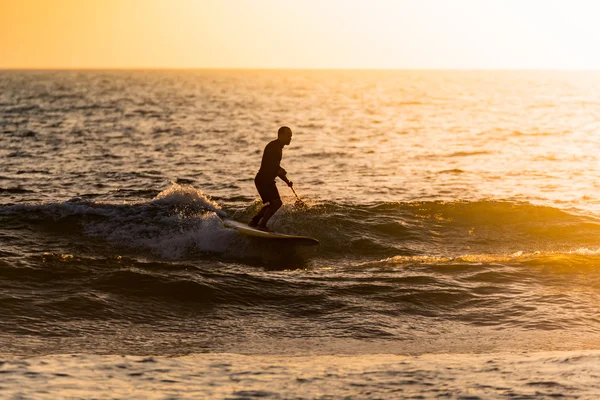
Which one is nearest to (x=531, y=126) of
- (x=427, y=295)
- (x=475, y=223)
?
(x=475, y=223)

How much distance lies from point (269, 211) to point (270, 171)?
979mm

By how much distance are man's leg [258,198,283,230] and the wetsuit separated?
0.10 metres

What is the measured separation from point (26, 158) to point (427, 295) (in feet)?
76.9

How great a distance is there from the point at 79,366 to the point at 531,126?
49274 millimetres

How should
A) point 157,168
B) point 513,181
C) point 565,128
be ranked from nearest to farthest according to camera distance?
point 513,181 → point 157,168 → point 565,128

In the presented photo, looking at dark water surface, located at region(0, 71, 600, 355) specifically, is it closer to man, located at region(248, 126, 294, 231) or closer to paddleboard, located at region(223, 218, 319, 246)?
paddleboard, located at region(223, 218, 319, 246)

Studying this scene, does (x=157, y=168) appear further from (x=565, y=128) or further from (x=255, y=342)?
(x=565, y=128)

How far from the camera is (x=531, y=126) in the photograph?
5294 cm

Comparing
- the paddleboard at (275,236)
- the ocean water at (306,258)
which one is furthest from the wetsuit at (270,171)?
the ocean water at (306,258)

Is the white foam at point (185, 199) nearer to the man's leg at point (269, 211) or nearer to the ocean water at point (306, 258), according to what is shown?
the ocean water at point (306, 258)

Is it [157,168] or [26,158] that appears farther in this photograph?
[26,158]

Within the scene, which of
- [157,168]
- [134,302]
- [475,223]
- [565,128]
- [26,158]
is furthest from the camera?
[565,128]

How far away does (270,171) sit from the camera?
1524 centimetres

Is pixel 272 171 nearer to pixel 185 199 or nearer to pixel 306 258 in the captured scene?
pixel 306 258
